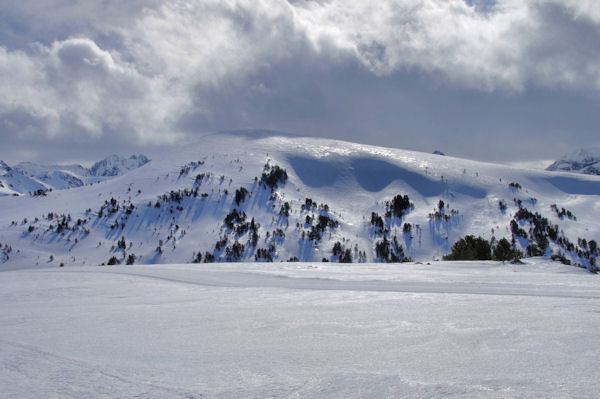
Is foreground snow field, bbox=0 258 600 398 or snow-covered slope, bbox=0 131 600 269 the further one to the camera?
snow-covered slope, bbox=0 131 600 269

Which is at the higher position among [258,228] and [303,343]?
[258,228]

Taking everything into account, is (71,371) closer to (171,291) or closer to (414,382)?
(414,382)

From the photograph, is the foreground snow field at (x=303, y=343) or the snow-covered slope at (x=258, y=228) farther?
the snow-covered slope at (x=258, y=228)

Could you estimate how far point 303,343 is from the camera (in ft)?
15.4

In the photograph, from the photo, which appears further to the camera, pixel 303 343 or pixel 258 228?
pixel 258 228

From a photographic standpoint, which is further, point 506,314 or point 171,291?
point 171,291

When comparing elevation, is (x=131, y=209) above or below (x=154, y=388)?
above

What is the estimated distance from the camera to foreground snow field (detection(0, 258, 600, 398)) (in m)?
3.28

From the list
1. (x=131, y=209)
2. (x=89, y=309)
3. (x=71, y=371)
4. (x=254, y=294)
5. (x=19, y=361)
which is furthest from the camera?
(x=131, y=209)

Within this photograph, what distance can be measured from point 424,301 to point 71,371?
6.35 m

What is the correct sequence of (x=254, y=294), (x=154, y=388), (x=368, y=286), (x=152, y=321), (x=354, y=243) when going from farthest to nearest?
(x=354, y=243), (x=368, y=286), (x=254, y=294), (x=152, y=321), (x=154, y=388)

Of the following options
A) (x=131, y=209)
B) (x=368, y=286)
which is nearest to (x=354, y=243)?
(x=131, y=209)

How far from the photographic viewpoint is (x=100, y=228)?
166m

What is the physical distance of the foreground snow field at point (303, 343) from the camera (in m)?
3.28
